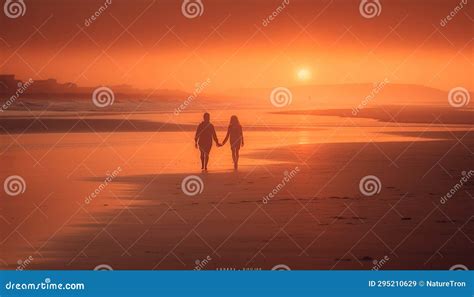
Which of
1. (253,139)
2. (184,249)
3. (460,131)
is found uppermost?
(460,131)

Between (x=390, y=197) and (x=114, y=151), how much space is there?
13.3 metres

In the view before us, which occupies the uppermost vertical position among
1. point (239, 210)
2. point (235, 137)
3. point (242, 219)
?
point (235, 137)

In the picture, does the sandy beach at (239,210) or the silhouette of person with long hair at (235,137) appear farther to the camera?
the silhouette of person with long hair at (235,137)

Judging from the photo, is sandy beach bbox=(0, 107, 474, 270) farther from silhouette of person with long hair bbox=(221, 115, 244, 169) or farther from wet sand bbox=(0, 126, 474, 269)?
silhouette of person with long hair bbox=(221, 115, 244, 169)

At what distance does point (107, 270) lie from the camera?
39.2 ft

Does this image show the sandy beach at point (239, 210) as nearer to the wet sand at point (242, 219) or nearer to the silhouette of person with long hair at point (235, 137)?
the wet sand at point (242, 219)

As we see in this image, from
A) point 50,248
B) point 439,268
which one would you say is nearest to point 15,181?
point 50,248

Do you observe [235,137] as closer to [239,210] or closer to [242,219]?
[239,210]

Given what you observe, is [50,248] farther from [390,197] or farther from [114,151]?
[114,151]

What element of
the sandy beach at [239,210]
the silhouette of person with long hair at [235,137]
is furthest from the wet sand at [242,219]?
the silhouette of person with long hair at [235,137]

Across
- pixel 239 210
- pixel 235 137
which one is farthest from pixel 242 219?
pixel 235 137

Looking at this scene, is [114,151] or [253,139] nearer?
[114,151]

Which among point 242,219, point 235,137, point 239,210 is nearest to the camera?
point 242,219

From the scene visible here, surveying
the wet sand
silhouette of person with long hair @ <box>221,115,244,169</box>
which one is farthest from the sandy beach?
silhouette of person with long hair @ <box>221,115,244,169</box>
